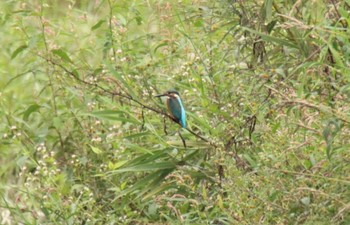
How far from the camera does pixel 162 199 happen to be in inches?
198

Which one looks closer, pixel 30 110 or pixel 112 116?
pixel 112 116

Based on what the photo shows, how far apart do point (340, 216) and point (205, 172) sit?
1.04 m

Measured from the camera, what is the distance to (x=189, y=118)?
5.38 metres

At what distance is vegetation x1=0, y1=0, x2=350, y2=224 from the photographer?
4.44 meters

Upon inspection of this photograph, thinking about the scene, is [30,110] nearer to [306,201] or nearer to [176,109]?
[176,109]

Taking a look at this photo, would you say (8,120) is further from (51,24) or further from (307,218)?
(307,218)

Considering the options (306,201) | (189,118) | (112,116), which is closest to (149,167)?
(112,116)

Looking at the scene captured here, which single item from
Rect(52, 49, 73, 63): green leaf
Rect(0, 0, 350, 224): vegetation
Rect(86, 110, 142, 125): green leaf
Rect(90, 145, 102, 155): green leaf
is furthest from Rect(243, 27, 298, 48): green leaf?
Rect(52, 49, 73, 63): green leaf

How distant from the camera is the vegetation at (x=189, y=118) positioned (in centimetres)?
444

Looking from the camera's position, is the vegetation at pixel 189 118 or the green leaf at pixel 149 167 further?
the green leaf at pixel 149 167

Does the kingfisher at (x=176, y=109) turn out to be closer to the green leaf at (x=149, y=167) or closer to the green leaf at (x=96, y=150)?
the green leaf at (x=149, y=167)

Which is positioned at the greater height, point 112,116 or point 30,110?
point 112,116

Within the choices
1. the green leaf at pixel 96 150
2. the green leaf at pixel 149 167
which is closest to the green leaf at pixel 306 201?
the green leaf at pixel 149 167

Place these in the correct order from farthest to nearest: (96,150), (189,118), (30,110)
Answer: (30,110) → (96,150) → (189,118)
